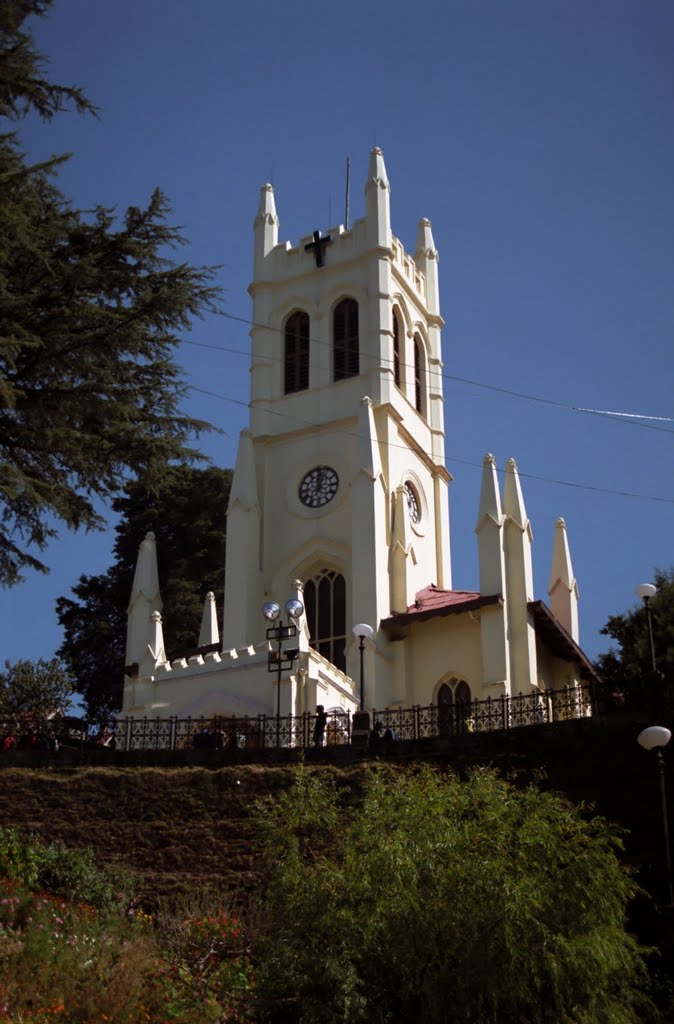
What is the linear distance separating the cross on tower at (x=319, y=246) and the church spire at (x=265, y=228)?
5.88 ft

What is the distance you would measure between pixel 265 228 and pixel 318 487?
11.1 m

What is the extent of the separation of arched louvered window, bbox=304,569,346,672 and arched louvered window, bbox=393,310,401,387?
7.59m

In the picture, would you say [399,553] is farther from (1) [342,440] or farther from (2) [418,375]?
(2) [418,375]

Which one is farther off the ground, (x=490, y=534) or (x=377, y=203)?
(x=377, y=203)

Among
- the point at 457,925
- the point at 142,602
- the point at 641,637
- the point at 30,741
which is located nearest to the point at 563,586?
the point at 641,637

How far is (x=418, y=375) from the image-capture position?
4975 centimetres

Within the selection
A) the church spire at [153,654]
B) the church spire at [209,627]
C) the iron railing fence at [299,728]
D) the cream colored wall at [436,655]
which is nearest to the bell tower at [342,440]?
the cream colored wall at [436,655]

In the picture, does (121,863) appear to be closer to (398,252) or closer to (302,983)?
(302,983)

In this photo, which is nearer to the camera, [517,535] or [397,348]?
→ [517,535]

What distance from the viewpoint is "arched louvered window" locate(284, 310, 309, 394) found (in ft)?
156

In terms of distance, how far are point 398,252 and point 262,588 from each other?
13.2 m

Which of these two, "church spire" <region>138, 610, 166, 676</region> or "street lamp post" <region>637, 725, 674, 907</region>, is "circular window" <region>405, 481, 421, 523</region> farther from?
"street lamp post" <region>637, 725, 674, 907</region>

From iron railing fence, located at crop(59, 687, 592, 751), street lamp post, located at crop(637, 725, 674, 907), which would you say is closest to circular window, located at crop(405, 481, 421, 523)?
iron railing fence, located at crop(59, 687, 592, 751)

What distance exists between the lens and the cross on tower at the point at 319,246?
48.9m
